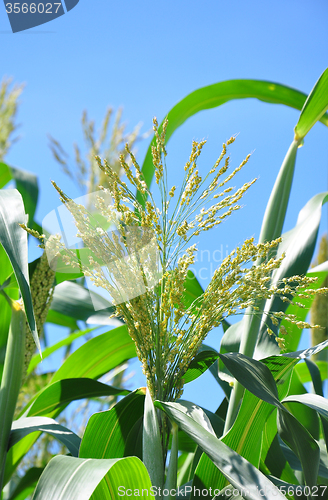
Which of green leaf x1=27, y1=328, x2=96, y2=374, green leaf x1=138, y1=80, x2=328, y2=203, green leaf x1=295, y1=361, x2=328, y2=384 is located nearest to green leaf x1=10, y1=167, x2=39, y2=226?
green leaf x1=138, y1=80, x2=328, y2=203

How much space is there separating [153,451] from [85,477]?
0.35 ft

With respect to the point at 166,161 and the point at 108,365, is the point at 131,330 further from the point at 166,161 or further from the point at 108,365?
the point at 108,365

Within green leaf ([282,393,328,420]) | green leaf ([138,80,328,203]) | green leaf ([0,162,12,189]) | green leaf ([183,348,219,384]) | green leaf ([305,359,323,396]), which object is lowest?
green leaf ([305,359,323,396])

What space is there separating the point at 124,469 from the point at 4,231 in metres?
0.38

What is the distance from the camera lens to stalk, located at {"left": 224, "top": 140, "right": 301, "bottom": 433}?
0.68 metres

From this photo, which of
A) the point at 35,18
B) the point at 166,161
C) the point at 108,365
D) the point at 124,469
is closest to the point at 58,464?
the point at 124,469

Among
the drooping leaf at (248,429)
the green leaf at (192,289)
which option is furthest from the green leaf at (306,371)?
the drooping leaf at (248,429)

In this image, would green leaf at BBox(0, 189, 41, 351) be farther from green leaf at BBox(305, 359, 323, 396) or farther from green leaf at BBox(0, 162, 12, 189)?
green leaf at BBox(305, 359, 323, 396)

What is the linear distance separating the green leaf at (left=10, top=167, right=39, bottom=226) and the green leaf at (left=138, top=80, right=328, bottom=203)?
0.27m

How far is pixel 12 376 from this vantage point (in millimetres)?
719

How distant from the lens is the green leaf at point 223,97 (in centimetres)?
91

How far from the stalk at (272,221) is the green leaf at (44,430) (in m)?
0.30

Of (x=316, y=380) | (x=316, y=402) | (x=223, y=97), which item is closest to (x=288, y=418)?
(x=316, y=402)

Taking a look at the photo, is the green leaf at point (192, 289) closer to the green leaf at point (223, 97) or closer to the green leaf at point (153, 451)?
the green leaf at point (223, 97)
